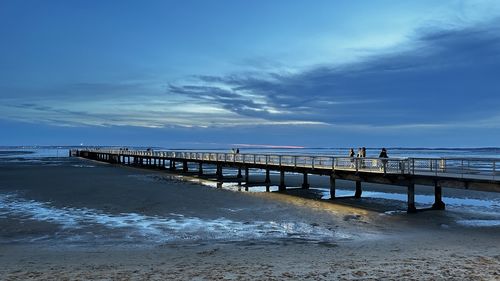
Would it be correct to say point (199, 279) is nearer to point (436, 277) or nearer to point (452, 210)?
point (436, 277)

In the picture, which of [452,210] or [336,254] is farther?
[452,210]

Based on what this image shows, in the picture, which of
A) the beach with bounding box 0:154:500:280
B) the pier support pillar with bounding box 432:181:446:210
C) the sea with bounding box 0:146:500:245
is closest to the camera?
the beach with bounding box 0:154:500:280

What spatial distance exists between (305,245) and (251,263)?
9.99 feet

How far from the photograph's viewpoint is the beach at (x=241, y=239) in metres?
11.1

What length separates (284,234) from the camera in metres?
16.6

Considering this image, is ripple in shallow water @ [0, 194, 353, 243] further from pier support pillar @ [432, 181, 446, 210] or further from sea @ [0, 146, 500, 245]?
pier support pillar @ [432, 181, 446, 210]

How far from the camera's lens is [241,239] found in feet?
51.3

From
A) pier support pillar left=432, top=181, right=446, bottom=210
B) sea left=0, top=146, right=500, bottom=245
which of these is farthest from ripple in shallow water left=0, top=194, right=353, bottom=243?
pier support pillar left=432, top=181, right=446, bottom=210

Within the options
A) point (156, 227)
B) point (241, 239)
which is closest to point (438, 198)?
point (241, 239)

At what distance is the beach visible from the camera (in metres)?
11.1

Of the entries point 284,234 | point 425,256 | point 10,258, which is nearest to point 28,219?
point 10,258

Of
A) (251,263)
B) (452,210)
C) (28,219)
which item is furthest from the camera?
(452,210)

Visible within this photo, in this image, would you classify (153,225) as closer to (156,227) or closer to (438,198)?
(156,227)

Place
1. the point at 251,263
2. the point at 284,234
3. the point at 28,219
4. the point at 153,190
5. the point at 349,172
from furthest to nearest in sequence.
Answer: the point at 153,190, the point at 349,172, the point at 28,219, the point at 284,234, the point at 251,263
